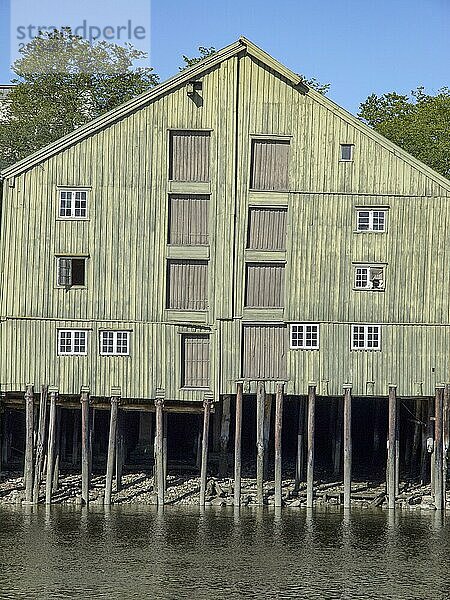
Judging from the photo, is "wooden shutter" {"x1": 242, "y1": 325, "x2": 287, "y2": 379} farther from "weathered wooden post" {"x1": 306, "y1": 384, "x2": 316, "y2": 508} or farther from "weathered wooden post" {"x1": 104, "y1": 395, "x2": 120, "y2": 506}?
"weathered wooden post" {"x1": 104, "y1": 395, "x2": 120, "y2": 506}

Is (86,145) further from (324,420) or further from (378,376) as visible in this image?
(324,420)

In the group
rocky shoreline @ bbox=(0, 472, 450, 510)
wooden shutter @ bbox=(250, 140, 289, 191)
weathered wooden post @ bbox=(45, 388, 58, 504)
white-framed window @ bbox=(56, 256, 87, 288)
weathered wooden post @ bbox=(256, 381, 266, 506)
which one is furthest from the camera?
wooden shutter @ bbox=(250, 140, 289, 191)

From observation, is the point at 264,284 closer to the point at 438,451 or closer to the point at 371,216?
the point at 371,216

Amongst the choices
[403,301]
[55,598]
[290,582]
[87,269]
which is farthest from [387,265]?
[55,598]

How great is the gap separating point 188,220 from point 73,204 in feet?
15.3

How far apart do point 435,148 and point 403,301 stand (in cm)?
2443

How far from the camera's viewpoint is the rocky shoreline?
5309cm

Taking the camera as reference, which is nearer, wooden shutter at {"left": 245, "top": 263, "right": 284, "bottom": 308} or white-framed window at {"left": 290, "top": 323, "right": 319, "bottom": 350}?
white-framed window at {"left": 290, "top": 323, "right": 319, "bottom": 350}

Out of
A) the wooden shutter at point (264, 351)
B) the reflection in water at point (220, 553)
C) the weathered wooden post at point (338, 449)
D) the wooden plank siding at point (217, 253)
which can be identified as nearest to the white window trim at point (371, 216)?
the wooden plank siding at point (217, 253)

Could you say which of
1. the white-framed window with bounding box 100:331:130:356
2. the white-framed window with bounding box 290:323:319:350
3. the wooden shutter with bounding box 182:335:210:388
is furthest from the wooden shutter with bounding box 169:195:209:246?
the white-framed window with bounding box 290:323:319:350

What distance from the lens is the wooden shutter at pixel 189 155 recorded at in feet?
178

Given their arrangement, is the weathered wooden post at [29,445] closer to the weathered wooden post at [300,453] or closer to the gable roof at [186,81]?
the gable roof at [186,81]

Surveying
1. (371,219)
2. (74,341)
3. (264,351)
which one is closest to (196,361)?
(264,351)

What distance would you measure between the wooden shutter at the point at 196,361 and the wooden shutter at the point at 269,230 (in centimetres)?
433
